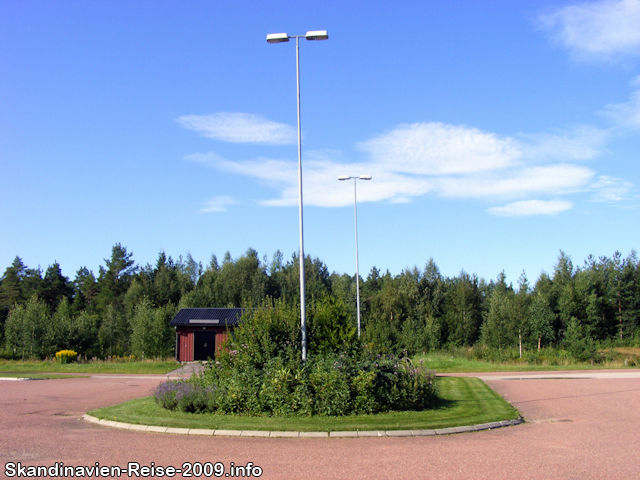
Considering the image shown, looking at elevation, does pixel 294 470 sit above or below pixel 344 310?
below

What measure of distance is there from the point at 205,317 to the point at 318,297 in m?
14.6

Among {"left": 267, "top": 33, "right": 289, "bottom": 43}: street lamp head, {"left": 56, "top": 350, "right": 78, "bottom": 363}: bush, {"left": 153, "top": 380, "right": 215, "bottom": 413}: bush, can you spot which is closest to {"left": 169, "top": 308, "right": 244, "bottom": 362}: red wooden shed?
{"left": 56, "top": 350, "right": 78, "bottom": 363}: bush

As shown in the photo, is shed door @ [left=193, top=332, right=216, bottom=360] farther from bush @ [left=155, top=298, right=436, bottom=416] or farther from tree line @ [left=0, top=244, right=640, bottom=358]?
bush @ [left=155, top=298, right=436, bottom=416]

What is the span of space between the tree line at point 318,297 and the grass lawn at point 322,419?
25.1m

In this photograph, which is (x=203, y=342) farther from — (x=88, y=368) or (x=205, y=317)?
(x=88, y=368)

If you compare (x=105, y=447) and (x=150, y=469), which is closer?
(x=150, y=469)

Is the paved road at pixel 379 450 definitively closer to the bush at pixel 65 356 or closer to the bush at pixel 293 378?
the bush at pixel 293 378

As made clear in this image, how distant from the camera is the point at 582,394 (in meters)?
18.0

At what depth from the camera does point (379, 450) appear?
896cm

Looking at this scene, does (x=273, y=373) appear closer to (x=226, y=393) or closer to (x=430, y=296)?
(x=226, y=393)

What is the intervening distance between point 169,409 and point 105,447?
3.82m

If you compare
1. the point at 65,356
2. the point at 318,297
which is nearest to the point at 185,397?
the point at 65,356

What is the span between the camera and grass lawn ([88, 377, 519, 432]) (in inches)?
423

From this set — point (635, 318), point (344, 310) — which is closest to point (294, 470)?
point (344, 310)
